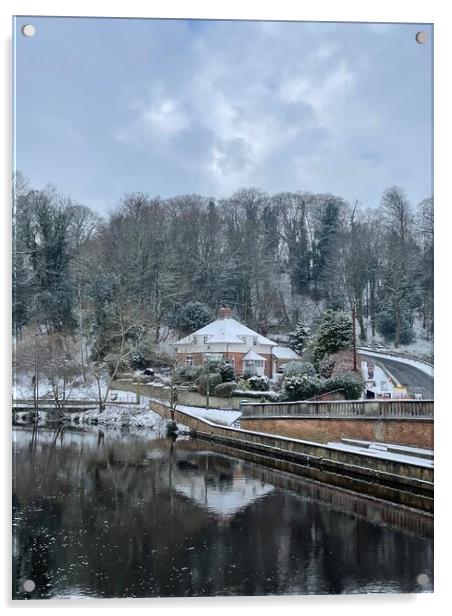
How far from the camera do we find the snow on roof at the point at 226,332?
16.9ft

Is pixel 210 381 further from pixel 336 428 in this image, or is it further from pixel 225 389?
Answer: pixel 336 428

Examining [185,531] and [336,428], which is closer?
Result: [185,531]

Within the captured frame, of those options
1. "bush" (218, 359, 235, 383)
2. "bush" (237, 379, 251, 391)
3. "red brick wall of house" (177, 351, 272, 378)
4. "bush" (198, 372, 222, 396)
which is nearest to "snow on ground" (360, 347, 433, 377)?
"red brick wall of house" (177, 351, 272, 378)

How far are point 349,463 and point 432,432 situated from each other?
1041 millimetres

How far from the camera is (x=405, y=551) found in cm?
434

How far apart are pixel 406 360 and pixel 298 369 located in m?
0.95

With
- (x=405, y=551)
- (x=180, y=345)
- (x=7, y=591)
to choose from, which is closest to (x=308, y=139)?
(x=180, y=345)

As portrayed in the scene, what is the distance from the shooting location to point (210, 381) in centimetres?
545

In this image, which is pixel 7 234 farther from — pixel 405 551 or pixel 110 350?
pixel 405 551

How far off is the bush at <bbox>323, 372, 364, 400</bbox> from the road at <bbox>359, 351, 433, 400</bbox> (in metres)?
0.29
